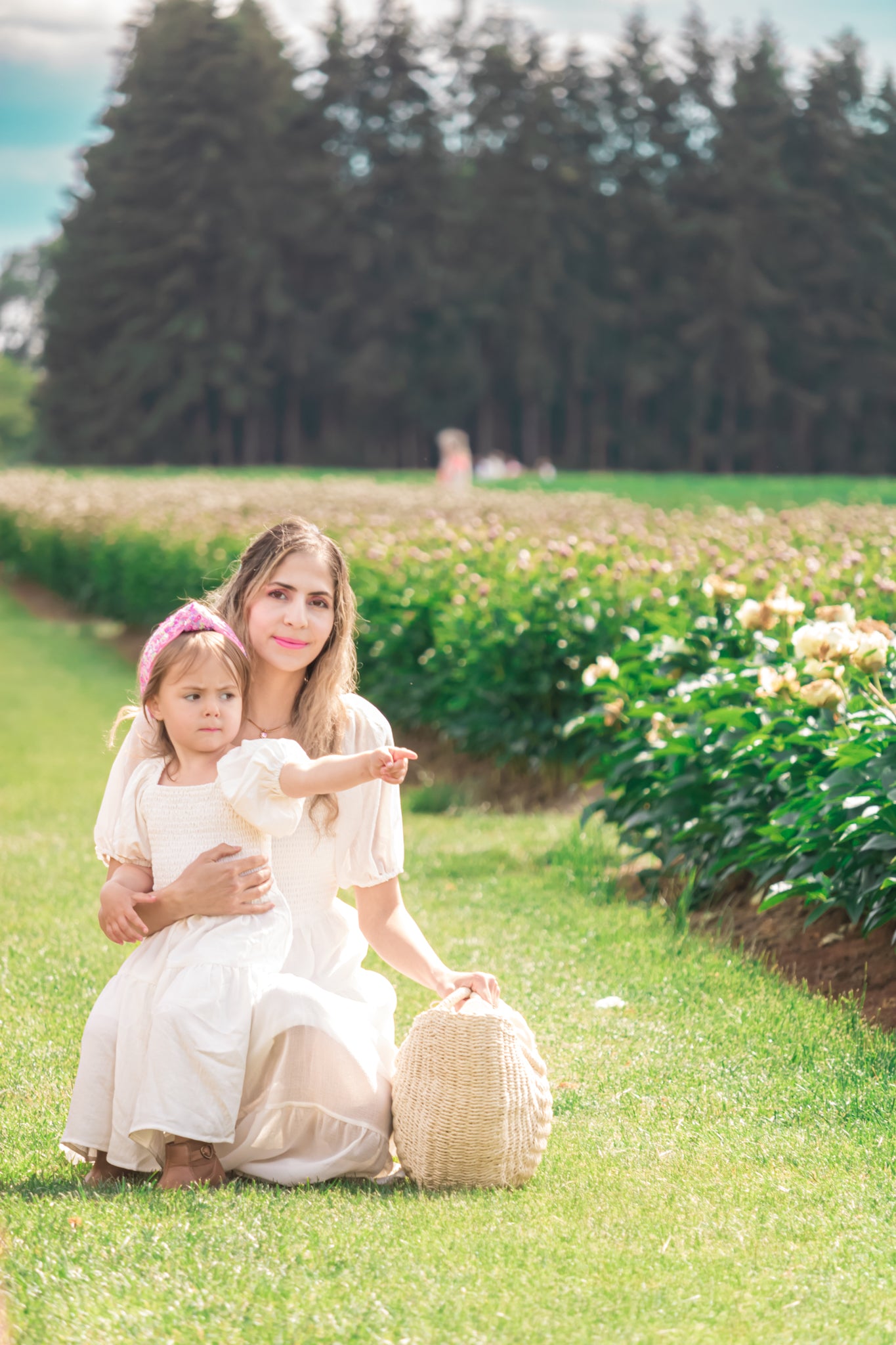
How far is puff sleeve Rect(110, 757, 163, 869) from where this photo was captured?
2939mm

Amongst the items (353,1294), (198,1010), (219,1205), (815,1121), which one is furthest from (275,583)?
(815,1121)

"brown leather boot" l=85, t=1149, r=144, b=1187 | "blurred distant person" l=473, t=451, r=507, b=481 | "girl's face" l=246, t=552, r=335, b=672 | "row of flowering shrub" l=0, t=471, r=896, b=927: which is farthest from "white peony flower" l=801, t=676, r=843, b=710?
"blurred distant person" l=473, t=451, r=507, b=481

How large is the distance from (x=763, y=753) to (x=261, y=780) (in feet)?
6.88

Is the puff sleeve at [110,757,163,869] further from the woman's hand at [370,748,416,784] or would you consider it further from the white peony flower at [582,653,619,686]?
the white peony flower at [582,653,619,686]

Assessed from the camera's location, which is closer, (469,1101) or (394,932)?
(469,1101)

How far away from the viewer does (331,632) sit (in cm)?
314

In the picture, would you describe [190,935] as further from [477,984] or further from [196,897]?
[477,984]

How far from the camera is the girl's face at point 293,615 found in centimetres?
305

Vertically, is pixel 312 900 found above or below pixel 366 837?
below

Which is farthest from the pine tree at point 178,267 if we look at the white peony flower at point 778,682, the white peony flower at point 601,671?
the white peony flower at point 778,682

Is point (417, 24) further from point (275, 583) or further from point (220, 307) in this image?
point (275, 583)

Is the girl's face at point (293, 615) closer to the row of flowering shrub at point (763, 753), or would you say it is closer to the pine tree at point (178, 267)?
the row of flowering shrub at point (763, 753)

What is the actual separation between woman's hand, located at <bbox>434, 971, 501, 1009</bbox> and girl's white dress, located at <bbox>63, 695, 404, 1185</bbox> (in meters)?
0.15

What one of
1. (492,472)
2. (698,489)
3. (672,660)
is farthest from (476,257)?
(672,660)
